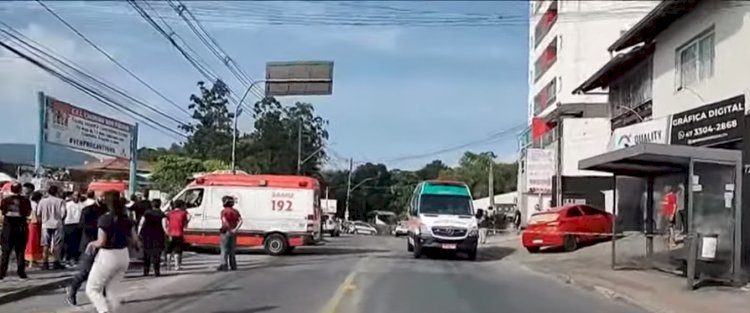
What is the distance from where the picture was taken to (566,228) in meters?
33.7

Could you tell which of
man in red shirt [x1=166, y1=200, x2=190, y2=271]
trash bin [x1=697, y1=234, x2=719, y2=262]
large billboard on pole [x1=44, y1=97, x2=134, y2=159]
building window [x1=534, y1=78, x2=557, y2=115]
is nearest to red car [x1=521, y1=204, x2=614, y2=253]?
large billboard on pole [x1=44, y1=97, x2=134, y2=159]

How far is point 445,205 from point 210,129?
39682 millimetres

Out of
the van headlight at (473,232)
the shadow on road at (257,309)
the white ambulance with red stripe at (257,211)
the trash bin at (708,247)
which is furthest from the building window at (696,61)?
the shadow on road at (257,309)

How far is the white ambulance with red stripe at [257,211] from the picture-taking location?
3125cm

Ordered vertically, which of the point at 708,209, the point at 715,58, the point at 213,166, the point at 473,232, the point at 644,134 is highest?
the point at 715,58

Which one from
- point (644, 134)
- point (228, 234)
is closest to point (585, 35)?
point (644, 134)

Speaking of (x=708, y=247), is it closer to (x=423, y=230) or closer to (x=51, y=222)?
(x=423, y=230)

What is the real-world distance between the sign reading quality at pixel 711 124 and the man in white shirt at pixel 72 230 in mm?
13587

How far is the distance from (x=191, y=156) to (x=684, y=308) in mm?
56459

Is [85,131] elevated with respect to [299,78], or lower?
lower

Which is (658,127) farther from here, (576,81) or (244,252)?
(576,81)

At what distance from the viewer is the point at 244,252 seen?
32531 mm

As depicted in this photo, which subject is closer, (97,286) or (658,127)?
(97,286)

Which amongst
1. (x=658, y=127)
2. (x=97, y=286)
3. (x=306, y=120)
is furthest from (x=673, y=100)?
(x=306, y=120)
